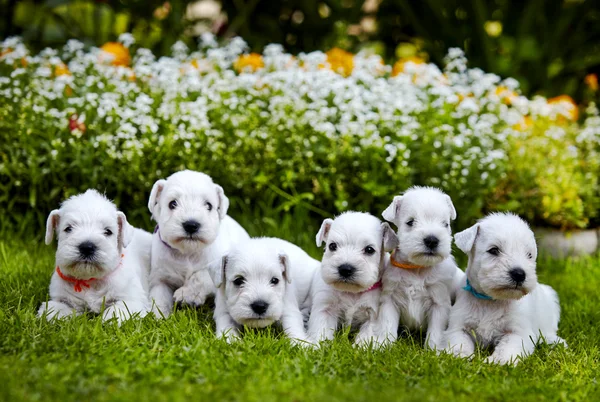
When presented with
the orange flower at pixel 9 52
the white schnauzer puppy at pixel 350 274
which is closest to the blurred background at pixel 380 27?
the orange flower at pixel 9 52

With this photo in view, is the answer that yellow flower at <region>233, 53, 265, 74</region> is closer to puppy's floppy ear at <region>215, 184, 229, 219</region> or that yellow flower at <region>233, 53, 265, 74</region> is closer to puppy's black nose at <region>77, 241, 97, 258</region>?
puppy's floppy ear at <region>215, 184, 229, 219</region>

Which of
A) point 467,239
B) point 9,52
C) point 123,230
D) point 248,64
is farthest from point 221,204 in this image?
point 9,52

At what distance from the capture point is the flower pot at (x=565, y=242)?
873 centimetres

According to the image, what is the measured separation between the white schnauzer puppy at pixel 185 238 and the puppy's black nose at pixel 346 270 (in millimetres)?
1008

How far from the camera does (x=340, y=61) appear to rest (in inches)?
419

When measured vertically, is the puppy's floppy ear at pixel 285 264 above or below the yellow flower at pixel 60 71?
below

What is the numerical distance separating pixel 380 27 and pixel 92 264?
849 cm

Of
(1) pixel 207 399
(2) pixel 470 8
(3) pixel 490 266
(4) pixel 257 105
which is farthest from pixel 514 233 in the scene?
(2) pixel 470 8

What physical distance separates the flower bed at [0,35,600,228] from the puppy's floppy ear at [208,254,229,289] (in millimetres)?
2259

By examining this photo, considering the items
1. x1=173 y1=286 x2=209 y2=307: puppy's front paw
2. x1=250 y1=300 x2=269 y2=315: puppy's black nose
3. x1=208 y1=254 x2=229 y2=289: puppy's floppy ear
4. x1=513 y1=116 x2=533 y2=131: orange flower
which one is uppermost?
x1=513 y1=116 x2=533 y2=131: orange flower

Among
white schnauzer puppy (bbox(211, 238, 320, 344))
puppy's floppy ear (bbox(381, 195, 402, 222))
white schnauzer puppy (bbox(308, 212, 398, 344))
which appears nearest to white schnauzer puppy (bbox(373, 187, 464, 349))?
puppy's floppy ear (bbox(381, 195, 402, 222))

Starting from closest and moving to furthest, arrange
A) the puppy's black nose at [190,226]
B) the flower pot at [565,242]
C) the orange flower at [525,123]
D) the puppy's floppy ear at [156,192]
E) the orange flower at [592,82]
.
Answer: the puppy's black nose at [190,226] → the puppy's floppy ear at [156,192] → the flower pot at [565,242] → the orange flower at [525,123] → the orange flower at [592,82]

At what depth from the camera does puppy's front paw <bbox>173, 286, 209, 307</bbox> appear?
6.40 meters

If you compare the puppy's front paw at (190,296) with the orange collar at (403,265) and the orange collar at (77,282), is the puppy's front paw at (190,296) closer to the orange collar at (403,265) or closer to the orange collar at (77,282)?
the orange collar at (77,282)
